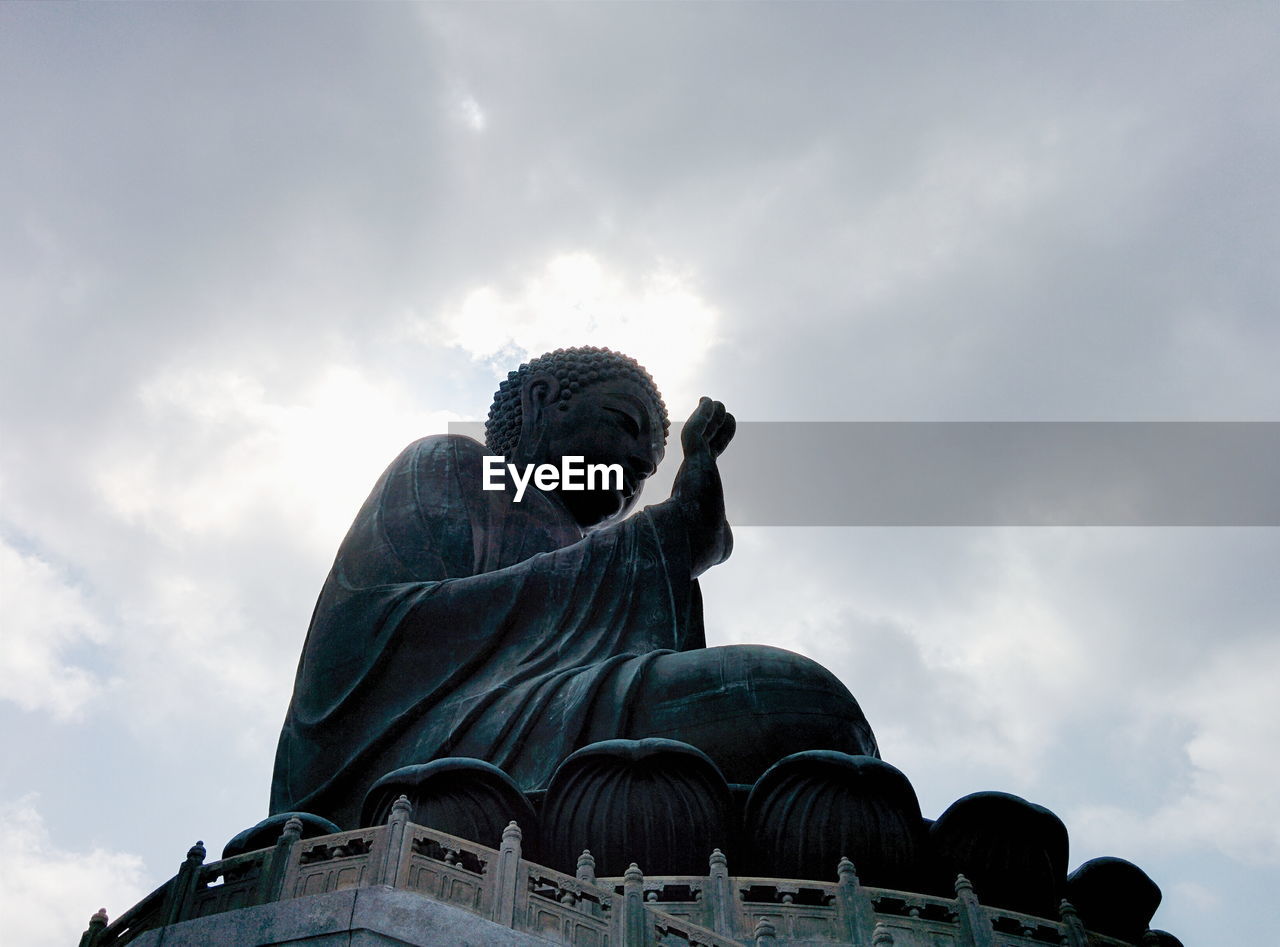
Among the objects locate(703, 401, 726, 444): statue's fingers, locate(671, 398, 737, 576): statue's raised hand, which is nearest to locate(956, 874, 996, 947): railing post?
locate(671, 398, 737, 576): statue's raised hand

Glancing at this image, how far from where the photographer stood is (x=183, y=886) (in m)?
5.52

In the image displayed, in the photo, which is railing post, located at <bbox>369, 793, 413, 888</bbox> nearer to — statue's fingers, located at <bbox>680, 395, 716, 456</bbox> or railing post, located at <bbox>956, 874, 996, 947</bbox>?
railing post, located at <bbox>956, 874, 996, 947</bbox>

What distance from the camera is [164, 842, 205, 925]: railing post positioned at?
17.9 feet

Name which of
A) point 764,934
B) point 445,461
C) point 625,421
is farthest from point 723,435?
point 764,934

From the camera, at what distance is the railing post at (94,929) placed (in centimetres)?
554

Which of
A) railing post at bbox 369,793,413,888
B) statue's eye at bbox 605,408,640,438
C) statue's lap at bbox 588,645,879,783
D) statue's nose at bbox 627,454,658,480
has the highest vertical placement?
statue's eye at bbox 605,408,640,438

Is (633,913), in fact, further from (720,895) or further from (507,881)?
(720,895)

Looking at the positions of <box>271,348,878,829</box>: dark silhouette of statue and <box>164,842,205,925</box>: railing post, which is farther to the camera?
<box>271,348,878,829</box>: dark silhouette of statue

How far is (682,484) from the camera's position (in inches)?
373

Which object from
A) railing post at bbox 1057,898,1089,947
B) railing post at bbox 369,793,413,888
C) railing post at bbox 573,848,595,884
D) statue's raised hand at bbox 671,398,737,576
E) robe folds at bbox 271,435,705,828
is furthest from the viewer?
statue's raised hand at bbox 671,398,737,576

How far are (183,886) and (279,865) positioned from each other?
15.0 inches

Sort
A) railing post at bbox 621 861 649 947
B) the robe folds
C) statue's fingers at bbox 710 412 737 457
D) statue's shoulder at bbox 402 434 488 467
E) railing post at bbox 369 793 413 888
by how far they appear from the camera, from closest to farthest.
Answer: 1. railing post at bbox 621 861 649 947
2. railing post at bbox 369 793 413 888
3. the robe folds
4. statue's fingers at bbox 710 412 737 457
5. statue's shoulder at bbox 402 434 488 467

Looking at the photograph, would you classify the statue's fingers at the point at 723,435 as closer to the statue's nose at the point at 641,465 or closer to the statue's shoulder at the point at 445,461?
the statue's nose at the point at 641,465

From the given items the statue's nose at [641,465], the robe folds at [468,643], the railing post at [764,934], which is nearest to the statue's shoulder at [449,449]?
the robe folds at [468,643]
